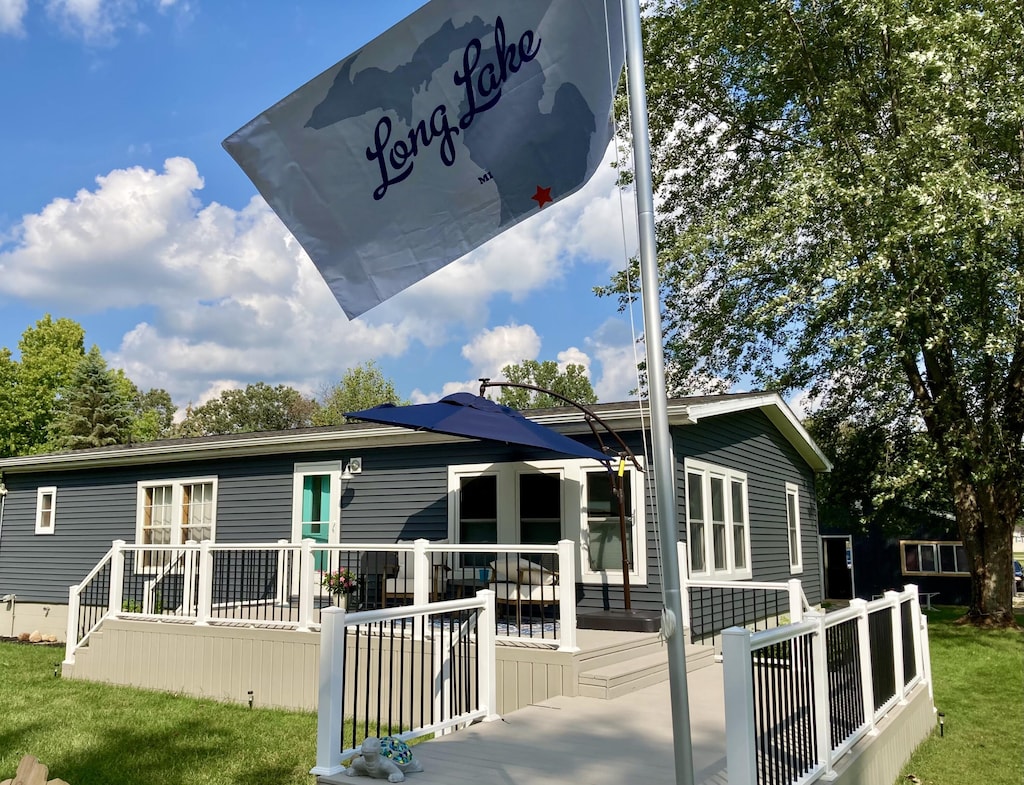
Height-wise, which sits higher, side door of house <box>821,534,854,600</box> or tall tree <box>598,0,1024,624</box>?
tall tree <box>598,0,1024,624</box>

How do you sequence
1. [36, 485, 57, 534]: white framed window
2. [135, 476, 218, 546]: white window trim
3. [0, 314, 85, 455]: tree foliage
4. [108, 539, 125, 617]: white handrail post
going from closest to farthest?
[108, 539, 125, 617]: white handrail post
[135, 476, 218, 546]: white window trim
[36, 485, 57, 534]: white framed window
[0, 314, 85, 455]: tree foliage

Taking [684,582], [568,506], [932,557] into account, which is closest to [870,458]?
[932,557]

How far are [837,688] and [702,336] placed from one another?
13390 millimetres

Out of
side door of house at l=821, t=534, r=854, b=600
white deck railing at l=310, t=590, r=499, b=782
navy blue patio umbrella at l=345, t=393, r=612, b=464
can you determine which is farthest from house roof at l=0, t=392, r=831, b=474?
side door of house at l=821, t=534, r=854, b=600

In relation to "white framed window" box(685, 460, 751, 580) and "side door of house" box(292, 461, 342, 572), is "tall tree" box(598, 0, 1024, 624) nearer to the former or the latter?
"white framed window" box(685, 460, 751, 580)

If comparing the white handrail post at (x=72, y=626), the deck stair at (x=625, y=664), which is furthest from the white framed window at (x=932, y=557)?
the white handrail post at (x=72, y=626)

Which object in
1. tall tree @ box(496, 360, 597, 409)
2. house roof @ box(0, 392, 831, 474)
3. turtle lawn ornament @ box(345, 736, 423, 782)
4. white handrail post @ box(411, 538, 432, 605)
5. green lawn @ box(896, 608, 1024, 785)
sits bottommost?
green lawn @ box(896, 608, 1024, 785)

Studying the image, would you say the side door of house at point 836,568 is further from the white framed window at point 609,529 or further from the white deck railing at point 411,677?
the white deck railing at point 411,677

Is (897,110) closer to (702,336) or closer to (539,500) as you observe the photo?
(702,336)

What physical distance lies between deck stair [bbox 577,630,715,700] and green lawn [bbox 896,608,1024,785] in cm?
200

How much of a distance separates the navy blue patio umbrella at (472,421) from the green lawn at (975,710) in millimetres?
3765

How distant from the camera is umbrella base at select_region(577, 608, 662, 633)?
849 centimetres

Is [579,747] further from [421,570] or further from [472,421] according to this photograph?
[472,421]

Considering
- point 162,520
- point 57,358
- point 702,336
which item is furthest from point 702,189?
point 57,358
